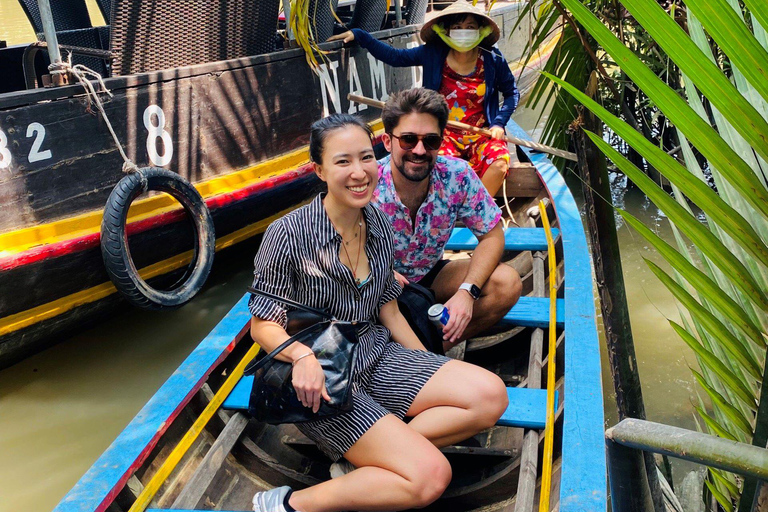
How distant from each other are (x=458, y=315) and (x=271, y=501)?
945 mm

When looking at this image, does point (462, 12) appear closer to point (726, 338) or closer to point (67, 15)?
point (726, 338)

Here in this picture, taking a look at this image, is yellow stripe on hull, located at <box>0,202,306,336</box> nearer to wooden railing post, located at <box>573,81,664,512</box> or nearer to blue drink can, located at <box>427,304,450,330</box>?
blue drink can, located at <box>427,304,450,330</box>

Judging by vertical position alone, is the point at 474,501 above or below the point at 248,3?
below

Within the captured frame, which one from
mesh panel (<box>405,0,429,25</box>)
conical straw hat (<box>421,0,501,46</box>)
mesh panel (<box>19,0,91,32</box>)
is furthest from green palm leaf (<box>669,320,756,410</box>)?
mesh panel (<box>405,0,429,25</box>)

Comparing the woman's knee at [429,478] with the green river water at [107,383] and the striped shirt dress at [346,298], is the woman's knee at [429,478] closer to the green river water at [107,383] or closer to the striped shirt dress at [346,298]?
the striped shirt dress at [346,298]

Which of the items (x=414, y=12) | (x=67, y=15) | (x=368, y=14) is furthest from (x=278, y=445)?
(x=414, y=12)

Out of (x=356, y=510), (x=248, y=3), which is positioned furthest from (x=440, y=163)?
(x=248, y=3)

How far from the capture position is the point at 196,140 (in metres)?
4.18

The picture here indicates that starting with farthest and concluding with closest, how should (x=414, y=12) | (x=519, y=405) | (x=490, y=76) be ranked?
1. (x=414, y=12)
2. (x=490, y=76)
3. (x=519, y=405)

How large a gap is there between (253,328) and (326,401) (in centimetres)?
30

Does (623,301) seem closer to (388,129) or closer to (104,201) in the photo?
(388,129)

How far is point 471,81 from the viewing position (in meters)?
4.05

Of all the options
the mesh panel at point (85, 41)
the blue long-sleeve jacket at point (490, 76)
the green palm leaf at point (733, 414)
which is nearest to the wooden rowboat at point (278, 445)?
the green palm leaf at point (733, 414)

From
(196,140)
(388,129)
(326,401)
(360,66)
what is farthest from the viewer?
(360,66)
